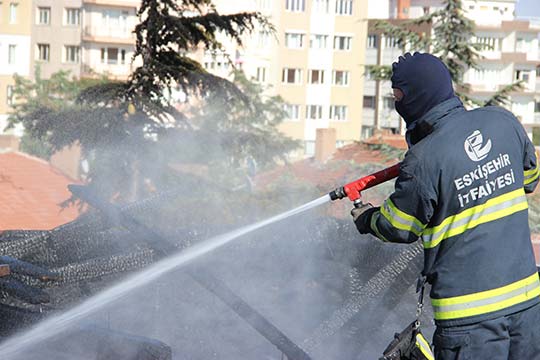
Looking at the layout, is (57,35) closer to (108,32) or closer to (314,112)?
(108,32)

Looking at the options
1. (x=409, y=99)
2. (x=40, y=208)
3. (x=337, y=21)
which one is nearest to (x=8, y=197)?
(x=40, y=208)

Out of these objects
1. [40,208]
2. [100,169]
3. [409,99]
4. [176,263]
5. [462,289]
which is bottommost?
[40,208]

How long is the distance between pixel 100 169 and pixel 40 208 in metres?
7.01

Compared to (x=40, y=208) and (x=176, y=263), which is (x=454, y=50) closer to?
(x=40, y=208)

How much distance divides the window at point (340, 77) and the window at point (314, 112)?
80.7 inches

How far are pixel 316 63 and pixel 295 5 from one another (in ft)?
13.6

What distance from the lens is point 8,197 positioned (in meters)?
20.4

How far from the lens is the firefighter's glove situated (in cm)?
339

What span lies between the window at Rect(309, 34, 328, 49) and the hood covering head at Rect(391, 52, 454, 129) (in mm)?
53104

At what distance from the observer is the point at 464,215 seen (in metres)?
3.25

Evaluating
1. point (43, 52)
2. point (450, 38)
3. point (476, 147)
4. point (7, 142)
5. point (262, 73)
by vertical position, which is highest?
point (450, 38)

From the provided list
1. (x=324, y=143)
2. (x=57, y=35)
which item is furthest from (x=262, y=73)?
(x=324, y=143)

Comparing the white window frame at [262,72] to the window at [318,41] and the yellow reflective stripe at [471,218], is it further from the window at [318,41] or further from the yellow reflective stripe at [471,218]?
the yellow reflective stripe at [471,218]

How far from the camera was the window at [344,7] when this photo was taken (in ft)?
184
